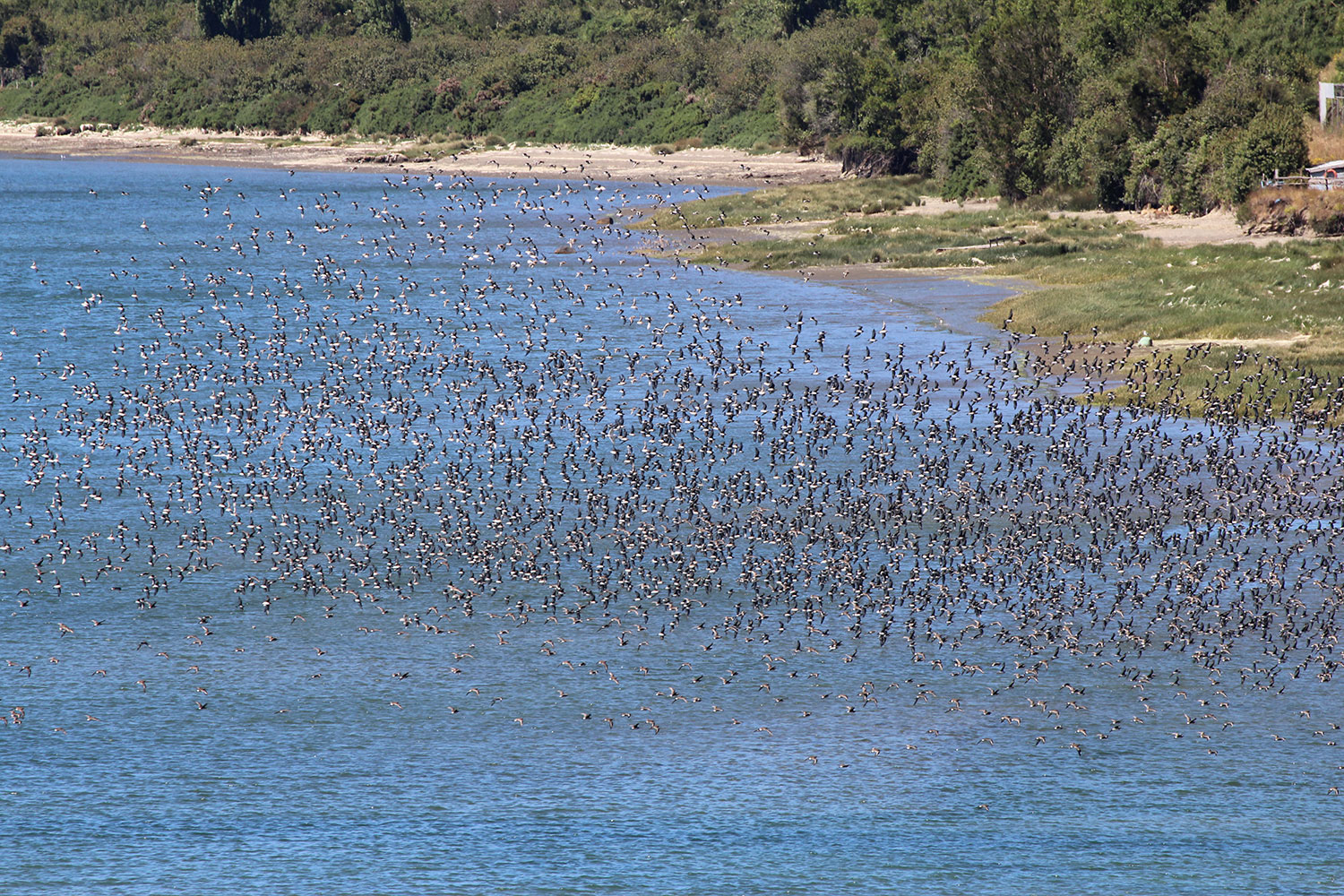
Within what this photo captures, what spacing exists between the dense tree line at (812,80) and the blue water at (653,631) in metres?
34.0

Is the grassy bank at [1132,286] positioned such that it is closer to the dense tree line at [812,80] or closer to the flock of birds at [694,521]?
the flock of birds at [694,521]

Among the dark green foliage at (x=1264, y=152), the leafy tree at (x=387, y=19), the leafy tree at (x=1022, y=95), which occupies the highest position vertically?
the leafy tree at (x=387, y=19)

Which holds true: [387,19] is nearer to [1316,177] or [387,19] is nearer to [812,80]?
[812,80]

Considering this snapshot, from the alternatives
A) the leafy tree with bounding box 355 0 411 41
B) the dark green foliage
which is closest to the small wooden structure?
the dark green foliage

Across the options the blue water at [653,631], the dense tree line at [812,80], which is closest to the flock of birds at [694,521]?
the blue water at [653,631]

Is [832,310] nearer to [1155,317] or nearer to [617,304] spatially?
[617,304]

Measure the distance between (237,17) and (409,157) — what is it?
5905 cm

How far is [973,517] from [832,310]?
2821 centimetres

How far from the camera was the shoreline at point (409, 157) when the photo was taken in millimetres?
124375

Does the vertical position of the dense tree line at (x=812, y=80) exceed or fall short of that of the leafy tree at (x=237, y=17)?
it falls short

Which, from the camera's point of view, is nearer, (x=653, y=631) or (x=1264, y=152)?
(x=653, y=631)

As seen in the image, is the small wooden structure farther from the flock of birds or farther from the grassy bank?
the flock of birds

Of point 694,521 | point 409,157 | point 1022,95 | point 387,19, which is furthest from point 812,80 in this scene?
point 694,521

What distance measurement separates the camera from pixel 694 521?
33.7 meters
